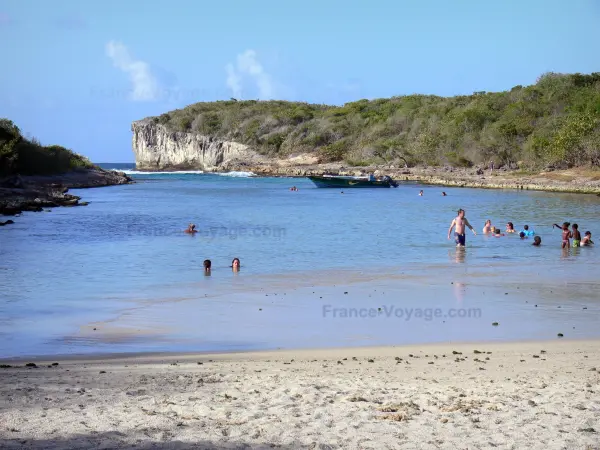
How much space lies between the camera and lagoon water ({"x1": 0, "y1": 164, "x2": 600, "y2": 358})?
1297cm

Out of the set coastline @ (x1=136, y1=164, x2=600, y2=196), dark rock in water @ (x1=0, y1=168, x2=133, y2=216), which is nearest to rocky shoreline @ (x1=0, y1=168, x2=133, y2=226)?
dark rock in water @ (x1=0, y1=168, x2=133, y2=216)

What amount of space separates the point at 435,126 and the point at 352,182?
41.0 m

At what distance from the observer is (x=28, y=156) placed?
235 feet

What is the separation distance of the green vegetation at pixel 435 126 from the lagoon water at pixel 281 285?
131 ft

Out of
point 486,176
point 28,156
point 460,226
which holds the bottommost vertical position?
point 460,226

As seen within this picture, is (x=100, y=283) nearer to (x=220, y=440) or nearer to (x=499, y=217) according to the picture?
(x=220, y=440)

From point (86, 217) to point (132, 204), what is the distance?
14491mm

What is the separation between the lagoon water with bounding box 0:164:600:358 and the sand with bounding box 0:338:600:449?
1947 mm

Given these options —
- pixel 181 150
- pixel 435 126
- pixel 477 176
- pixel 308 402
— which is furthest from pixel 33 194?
pixel 181 150

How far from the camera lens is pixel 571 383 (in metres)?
8.86

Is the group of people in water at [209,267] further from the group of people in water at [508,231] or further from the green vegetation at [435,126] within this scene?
the green vegetation at [435,126]

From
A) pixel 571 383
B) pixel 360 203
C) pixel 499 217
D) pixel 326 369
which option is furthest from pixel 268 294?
pixel 360 203

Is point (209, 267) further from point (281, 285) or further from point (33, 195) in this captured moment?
point (33, 195)

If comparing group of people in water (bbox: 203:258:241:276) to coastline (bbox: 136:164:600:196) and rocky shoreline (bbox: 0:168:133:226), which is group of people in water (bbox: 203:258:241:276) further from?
coastline (bbox: 136:164:600:196)
